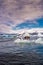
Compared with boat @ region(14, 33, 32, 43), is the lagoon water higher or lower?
lower

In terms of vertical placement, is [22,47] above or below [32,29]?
below

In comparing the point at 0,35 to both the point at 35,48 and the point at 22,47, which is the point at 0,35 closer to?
the point at 22,47

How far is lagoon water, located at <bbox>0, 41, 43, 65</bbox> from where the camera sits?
296 centimetres

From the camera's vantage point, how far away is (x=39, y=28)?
124 inches

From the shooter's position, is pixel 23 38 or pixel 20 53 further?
pixel 23 38

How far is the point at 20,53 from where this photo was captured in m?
3.17

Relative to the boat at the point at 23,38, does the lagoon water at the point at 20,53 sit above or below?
below

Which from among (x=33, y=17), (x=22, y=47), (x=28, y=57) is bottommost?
(x=28, y=57)

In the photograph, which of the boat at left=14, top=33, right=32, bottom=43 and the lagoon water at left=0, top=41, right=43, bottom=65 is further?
the boat at left=14, top=33, right=32, bottom=43

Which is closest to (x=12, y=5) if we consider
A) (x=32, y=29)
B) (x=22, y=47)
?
(x=32, y=29)

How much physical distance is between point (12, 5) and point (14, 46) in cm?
73

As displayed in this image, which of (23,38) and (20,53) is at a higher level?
(23,38)

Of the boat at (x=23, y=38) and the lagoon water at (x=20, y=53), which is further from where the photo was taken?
the boat at (x=23, y=38)

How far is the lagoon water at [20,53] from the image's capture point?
296 cm
